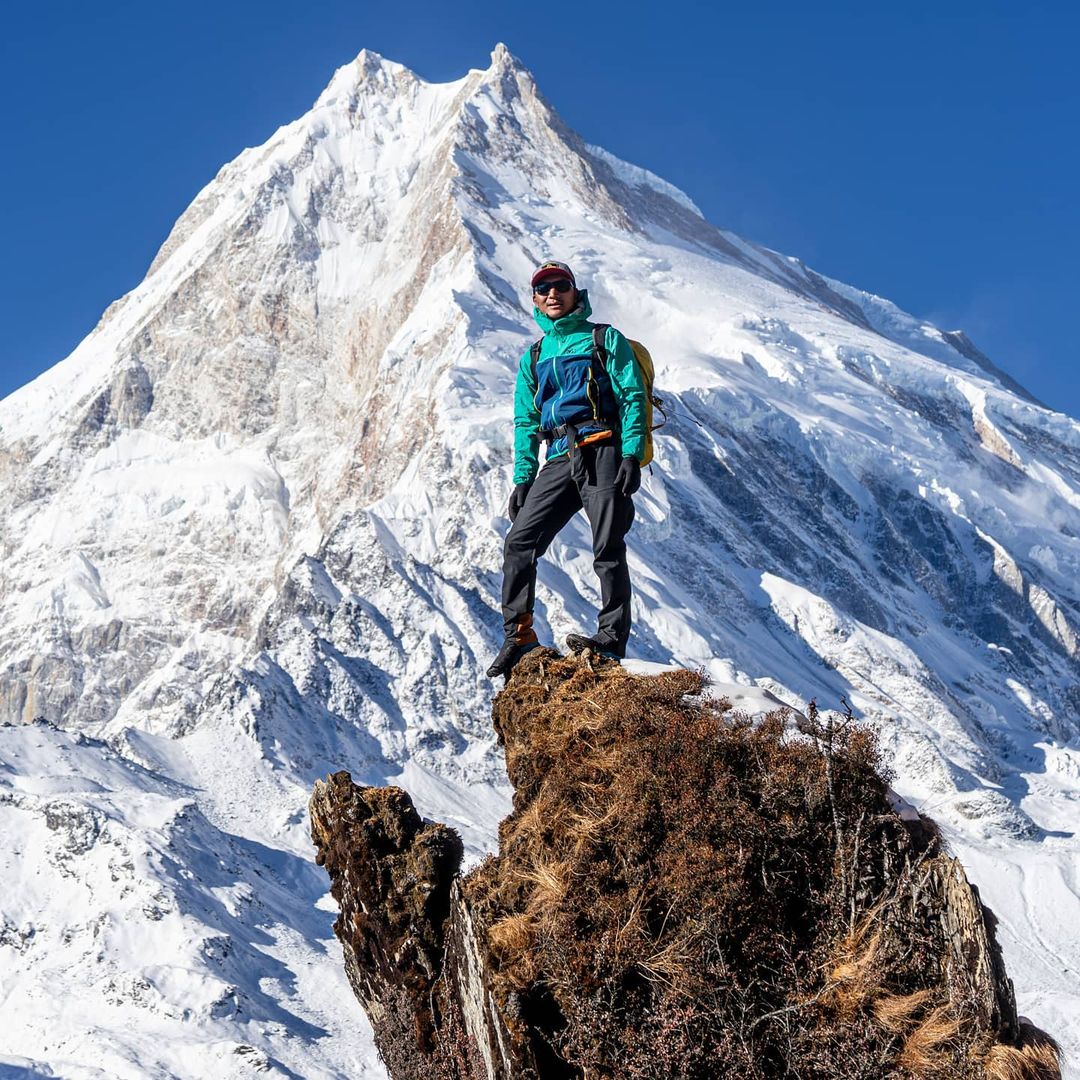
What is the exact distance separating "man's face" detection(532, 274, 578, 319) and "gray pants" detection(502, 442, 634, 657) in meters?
1.07

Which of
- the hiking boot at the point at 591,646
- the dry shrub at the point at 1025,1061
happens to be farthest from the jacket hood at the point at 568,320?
the dry shrub at the point at 1025,1061

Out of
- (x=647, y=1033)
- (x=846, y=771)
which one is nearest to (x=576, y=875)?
(x=647, y=1033)

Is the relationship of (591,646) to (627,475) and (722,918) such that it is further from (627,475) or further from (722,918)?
(722,918)

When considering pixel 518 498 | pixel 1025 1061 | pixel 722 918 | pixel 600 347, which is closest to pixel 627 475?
pixel 600 347

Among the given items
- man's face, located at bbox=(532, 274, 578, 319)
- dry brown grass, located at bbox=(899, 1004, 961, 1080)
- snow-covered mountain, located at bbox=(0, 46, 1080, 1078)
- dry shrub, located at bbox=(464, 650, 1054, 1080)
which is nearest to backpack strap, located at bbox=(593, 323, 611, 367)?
man's face, located at bbox=(532, 274, 578, 319)

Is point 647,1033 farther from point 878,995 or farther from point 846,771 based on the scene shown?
point 846,771

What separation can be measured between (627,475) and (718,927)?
4.02 meters

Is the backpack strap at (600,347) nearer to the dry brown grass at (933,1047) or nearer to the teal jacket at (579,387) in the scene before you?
the teal jacket at (579,387)

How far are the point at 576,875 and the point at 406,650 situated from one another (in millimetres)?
143303

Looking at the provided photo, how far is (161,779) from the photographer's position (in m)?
124

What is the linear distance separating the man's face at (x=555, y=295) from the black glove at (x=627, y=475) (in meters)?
1.28

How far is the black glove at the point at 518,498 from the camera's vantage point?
435 inches

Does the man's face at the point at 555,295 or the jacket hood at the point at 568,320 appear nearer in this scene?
the man's face at the point at 555,295

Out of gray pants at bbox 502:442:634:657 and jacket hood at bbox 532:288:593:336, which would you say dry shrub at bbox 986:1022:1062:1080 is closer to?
gray pants at bbox 502:442:634:657
